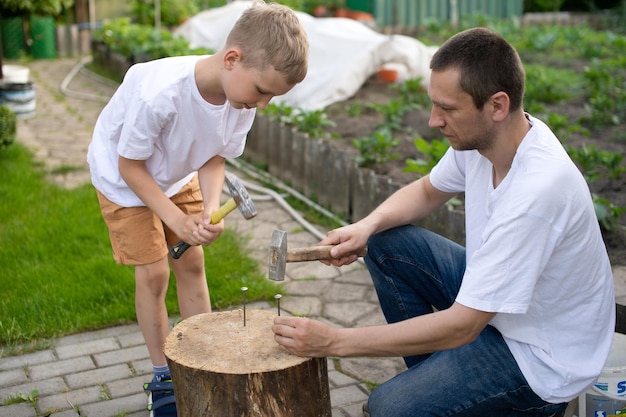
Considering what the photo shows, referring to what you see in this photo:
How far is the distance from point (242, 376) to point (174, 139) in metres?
1.02

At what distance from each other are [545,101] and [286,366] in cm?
567

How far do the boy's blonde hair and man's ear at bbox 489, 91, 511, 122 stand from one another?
2.41ft

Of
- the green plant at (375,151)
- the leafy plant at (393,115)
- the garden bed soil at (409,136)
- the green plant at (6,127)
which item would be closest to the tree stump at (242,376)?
the garden bed soil at (409,136)

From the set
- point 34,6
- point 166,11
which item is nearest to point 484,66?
point 34,6

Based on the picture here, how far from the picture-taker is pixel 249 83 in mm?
2801

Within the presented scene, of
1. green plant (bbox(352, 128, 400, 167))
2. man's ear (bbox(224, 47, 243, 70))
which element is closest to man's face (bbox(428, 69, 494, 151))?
man's ear (bbox(224, 47, 243, 70))

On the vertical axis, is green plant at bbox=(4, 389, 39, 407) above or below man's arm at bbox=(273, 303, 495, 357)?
below

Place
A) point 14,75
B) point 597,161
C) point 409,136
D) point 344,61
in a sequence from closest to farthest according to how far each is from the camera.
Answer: point 597,161 < point 409,136 < point 344,61 < point 14,75

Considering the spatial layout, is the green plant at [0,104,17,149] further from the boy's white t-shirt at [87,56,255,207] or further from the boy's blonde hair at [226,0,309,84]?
the boy's blonde hair at [226,0,309,84]

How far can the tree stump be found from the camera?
247 centimetres

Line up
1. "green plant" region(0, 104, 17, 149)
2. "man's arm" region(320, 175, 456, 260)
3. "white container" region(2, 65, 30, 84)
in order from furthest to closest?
"white container" region(2, 65, 30, 84) → "green plant" region(0, 104, 17, 149) → "man's arm" region(320, 175, 456, 260)

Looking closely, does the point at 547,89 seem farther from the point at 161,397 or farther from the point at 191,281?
the point at 161,397

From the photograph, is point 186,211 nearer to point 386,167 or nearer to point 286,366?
point 286,366

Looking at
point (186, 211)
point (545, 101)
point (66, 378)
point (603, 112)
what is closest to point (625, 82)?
point (545, 101)
